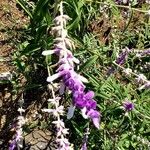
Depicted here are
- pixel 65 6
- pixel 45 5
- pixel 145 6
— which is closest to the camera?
pixel 45 5

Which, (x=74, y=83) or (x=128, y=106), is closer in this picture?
(x=74, y=83)

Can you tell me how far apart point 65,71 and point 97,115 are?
6.9 inches

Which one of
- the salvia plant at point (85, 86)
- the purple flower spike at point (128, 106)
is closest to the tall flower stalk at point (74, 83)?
the salvia plant at point (85, 86)

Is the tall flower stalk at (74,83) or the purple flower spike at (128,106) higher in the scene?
the tall flower stalk at (74,83)

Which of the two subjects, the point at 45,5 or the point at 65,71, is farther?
the point at 45,5

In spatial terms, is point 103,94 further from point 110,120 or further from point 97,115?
point 97,115

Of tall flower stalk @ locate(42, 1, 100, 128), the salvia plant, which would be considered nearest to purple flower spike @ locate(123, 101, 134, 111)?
the salvia plant

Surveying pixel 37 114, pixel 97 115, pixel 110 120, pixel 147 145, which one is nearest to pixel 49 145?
pixel 37 114

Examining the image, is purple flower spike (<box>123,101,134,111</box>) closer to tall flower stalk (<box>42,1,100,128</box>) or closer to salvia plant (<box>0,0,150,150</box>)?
salvia plant (<box>0,0,150,150</box>)

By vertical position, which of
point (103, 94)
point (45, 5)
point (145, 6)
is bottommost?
point (103, 94)

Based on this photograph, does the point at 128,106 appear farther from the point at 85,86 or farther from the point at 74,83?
the point at 74,83

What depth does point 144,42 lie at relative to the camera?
3059 mm

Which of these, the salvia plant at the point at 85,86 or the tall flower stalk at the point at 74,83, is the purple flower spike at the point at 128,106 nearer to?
the salvia plant at the point at 85,86

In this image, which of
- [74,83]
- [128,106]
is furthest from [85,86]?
[74,83]
